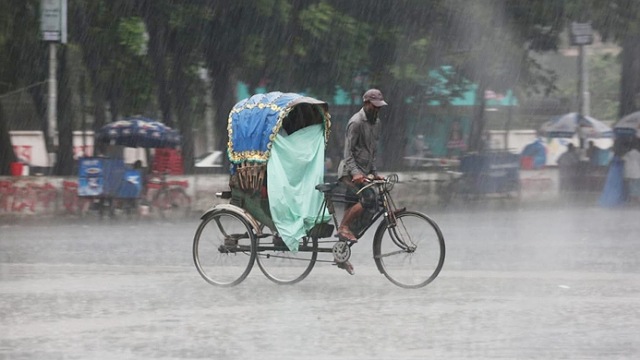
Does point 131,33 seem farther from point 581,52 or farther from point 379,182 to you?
point 379,182

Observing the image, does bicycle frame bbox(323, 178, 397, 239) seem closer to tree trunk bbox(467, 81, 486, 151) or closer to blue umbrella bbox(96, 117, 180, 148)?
blue umbrella bbox(96, 117, 180, 148)

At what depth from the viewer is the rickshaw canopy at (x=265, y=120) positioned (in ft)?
33.0

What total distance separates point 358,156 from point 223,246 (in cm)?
150

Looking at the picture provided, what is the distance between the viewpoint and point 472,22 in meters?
24.3

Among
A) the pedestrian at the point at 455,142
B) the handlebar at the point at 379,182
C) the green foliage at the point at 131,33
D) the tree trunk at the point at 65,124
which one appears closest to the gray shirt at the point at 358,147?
the handlebar at the point at 379,182

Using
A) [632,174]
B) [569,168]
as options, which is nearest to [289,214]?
[632,174]

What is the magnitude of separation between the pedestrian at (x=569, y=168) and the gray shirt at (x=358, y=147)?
15.9 m

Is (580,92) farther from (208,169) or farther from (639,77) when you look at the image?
(208,169)

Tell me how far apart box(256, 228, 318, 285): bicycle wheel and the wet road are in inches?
5.7

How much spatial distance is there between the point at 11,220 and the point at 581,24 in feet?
40.9

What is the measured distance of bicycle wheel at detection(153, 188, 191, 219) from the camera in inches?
789

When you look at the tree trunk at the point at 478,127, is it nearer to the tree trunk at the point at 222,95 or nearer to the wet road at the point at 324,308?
the tree trunk at the point at 222,95

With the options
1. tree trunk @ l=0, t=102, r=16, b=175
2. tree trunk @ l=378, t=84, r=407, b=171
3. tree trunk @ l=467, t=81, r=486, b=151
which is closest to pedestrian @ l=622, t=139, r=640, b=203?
tree trunk @ l=378, t=84, r=407, b=171

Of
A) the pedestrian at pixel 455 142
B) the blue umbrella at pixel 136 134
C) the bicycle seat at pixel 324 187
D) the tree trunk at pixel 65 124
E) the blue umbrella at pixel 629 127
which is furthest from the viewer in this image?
the pedestrian at pixel 455 142
